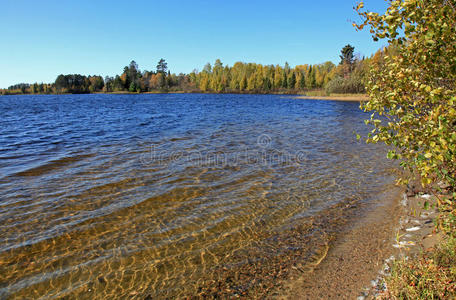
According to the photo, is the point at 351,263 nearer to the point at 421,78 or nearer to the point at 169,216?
the point at 421,78

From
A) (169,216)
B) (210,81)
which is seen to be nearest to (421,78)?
(169,216)

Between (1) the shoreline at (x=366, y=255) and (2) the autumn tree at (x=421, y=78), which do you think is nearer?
(2) the autumn tree at (x=421, y=78)

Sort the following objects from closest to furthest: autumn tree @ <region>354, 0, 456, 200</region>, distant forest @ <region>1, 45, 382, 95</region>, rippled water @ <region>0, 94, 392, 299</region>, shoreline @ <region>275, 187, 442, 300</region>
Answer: autumn tree @ <region>354, 0, 456, 200</region>
shoreline @ <region>275, 187, 442, 300</region>
rippled water @ <region>0, 94, 392, 299</region>
distant forest @ <region>1, 45, 382, 95</region>

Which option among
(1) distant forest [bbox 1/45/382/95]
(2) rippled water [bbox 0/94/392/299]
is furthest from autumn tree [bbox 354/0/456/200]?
(1) distant forest [bbox 1/45/382/95]

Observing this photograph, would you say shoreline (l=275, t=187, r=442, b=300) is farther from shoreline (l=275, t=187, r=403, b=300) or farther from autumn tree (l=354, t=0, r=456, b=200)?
autumn tree (l=354, t=0, r=456, b=200)

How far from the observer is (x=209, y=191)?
880cm

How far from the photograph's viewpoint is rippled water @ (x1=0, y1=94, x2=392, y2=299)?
4.92 meters

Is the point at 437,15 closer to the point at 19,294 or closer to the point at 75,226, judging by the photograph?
the point at 19,294

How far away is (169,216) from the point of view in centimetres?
716

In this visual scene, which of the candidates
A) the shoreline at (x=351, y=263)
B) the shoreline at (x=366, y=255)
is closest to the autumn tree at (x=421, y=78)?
the shoreline at (x=366, y=255)

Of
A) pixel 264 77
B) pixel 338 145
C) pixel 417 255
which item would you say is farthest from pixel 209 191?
pixel 264 77

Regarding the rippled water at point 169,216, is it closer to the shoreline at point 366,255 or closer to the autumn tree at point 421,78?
the shoreline at point 366,255

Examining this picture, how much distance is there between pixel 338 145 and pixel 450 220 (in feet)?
40.4

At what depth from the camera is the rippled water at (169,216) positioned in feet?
16.1
